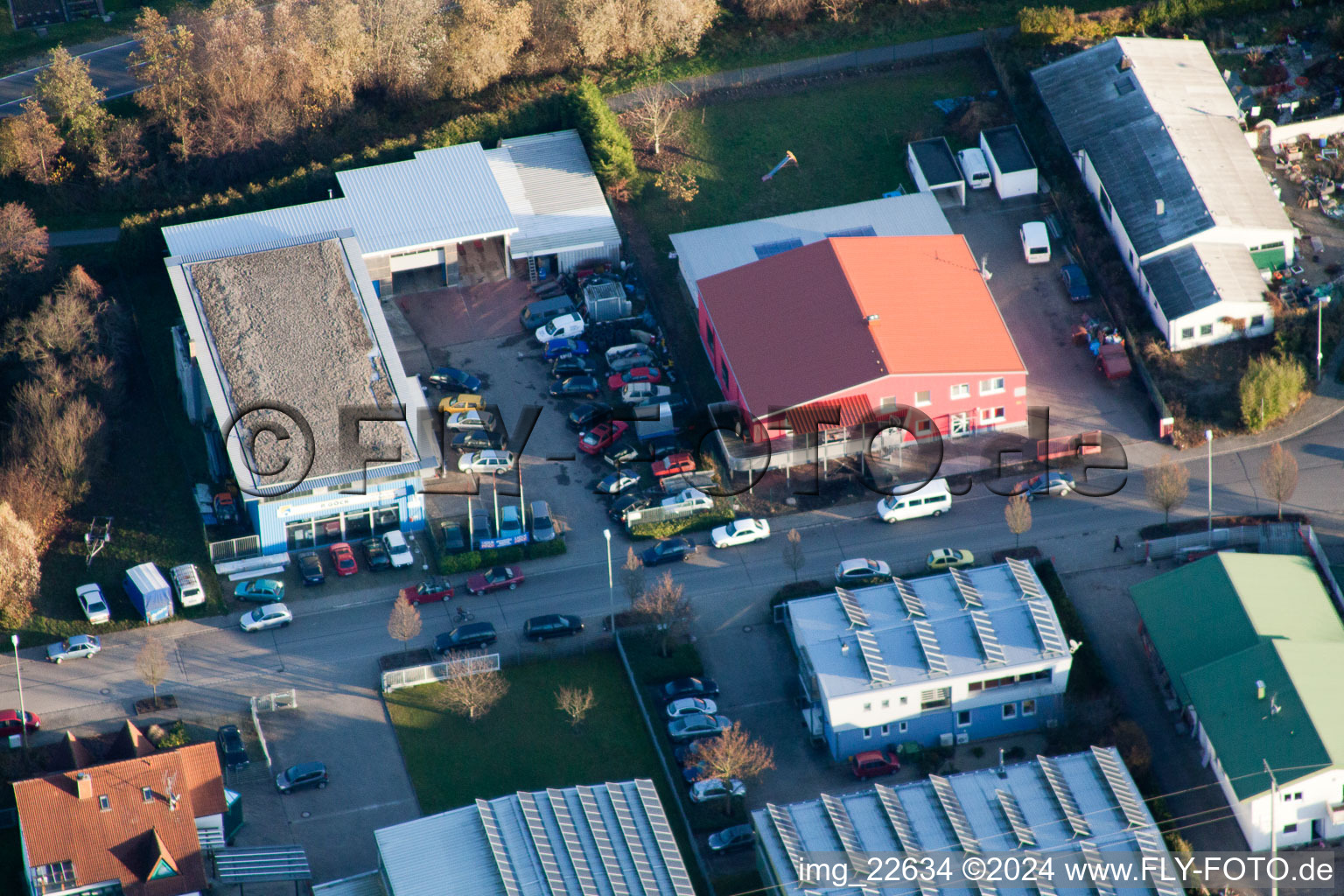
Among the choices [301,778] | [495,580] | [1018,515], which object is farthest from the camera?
[495,580]

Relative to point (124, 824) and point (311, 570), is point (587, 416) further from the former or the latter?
point (124, 824)

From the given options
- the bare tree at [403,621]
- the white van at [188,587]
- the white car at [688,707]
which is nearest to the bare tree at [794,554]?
the white car at [688,707]

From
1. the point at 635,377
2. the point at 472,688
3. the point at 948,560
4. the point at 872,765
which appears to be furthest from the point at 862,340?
the point at 472,688

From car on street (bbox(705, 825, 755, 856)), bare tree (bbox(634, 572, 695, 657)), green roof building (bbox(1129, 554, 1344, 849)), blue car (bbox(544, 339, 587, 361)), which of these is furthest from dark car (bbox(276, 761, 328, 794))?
green roof building (bbox(1129, 554, 1344, 849))

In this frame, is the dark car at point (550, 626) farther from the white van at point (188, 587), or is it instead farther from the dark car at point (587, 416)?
the white van at point (188, 587)

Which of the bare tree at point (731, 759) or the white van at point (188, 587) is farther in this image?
the white van at point (188, 587)

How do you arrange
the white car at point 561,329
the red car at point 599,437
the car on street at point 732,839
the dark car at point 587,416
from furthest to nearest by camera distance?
the white car at point 561,329 → the dark car at point 587,416 → the red car at point 599,437 → the car on street at point 732,839

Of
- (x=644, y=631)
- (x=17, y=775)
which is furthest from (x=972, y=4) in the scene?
(x=17, y=775)
